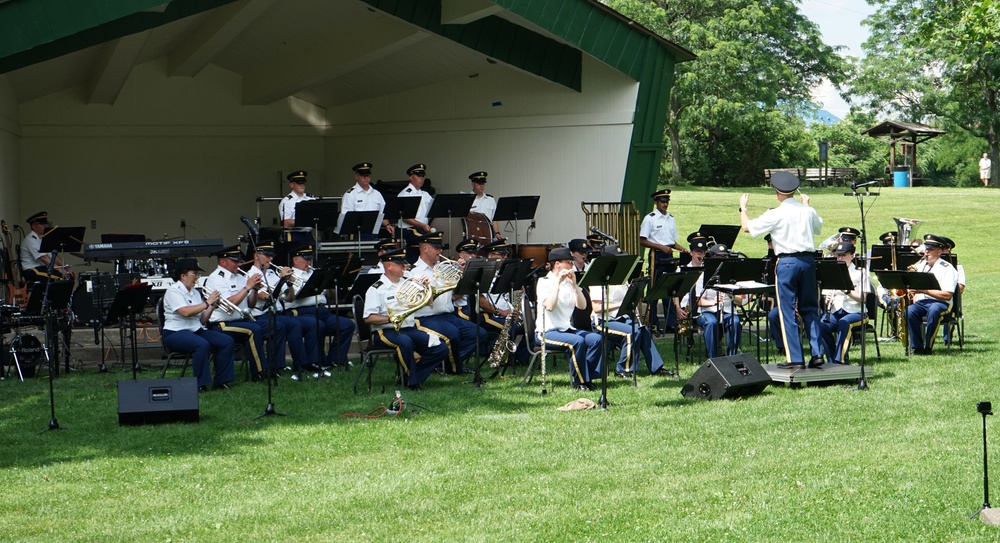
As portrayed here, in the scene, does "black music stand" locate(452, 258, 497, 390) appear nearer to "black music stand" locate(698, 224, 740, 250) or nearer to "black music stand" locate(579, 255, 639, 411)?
"black music stand" locate(579, 255, 639, 411)

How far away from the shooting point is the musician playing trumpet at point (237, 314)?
13.0m

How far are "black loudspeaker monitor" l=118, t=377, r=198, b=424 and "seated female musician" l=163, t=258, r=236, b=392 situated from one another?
1.86 metres

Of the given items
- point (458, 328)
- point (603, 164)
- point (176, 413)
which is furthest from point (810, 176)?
point (176, 413)

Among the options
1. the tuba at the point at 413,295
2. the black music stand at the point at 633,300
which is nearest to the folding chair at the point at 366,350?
the tuba at the point at 413,295

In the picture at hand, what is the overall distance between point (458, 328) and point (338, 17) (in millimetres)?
8004

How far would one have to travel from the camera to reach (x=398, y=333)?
12.4m

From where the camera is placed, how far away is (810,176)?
43.6 metres

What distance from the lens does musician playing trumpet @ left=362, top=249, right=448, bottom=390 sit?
1234 cm

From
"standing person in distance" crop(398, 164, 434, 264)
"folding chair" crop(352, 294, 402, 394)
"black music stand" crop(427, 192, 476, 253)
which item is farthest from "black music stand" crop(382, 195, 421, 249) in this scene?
"folding chair" crop(352, 294, 402, 394)

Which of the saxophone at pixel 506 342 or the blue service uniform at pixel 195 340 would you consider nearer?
the blue service uniform at pixel 195 340

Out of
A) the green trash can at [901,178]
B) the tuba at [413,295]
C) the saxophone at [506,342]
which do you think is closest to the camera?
the tuba at [413,295]

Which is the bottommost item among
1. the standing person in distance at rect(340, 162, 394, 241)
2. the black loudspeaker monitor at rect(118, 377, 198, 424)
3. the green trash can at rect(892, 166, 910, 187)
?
the black loudspeaker monitor at rect(118, 377, 198, 424)

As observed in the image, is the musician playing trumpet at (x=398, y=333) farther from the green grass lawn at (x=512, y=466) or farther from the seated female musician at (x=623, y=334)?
the seated female musician at (x=623, y=334)

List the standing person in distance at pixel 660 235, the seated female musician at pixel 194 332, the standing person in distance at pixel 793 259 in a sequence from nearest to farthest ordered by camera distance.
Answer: the standing person in distance at pixel 793 259, the seated female musician at pixel 194 332, the standing person in distance at pixel 660 235
